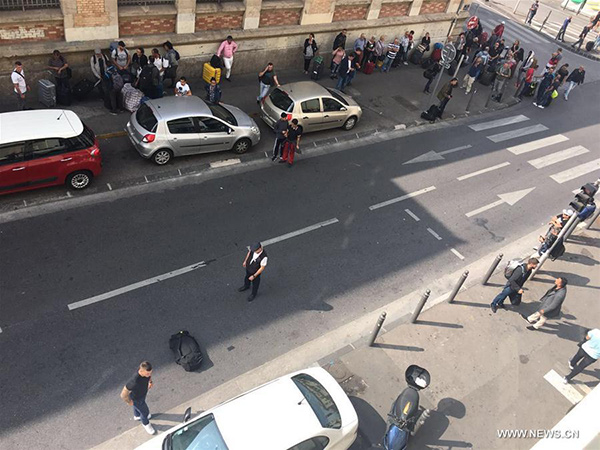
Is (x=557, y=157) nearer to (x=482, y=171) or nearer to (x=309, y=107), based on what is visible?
(x=482, y=171)

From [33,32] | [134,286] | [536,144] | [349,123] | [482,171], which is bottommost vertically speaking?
[134,286]

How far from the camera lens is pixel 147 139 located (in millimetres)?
12125

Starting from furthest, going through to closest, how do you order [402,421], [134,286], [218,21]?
[218,21] < [134,286] < [402,421]

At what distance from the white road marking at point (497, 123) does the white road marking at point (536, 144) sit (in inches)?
58.3

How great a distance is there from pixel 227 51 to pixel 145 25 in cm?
279

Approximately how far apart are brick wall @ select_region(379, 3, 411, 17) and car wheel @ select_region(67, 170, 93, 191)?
15.5m

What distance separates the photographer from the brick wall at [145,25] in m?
14.9

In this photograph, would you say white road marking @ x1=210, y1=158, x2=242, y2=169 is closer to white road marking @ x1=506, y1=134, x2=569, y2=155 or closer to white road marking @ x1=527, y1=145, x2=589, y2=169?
white road marking @ x1=506, y1=134, x2=569, y2=155

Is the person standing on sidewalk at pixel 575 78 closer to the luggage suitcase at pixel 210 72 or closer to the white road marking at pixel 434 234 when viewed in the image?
the white road marking at pixel 434 234

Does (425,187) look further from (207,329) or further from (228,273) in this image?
(207,329)

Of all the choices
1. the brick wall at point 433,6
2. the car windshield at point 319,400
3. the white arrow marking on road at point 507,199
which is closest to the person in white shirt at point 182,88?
the white arrow marking on road at point 507,199

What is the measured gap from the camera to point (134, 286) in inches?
374

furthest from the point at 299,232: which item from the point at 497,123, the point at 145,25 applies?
the point at 497,123

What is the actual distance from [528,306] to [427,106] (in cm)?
1068
